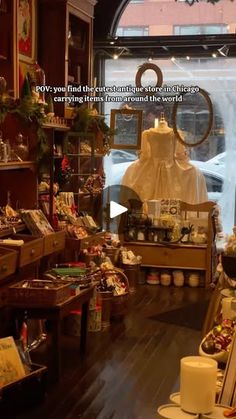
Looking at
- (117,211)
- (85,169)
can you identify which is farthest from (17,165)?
(117,211)

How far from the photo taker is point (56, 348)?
155 inches

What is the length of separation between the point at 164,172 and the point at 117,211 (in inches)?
28.8

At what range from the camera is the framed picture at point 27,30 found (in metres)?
5.21

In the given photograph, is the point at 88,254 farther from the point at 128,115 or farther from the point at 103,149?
the point at 128,115

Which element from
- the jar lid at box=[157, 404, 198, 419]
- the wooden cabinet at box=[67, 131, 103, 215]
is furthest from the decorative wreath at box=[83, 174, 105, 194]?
the jar lid at box=[157, 404, 198, 419]

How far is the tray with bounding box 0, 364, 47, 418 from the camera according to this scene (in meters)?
3.40

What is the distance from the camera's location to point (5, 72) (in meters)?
4.68

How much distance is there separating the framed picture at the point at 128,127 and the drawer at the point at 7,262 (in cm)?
326

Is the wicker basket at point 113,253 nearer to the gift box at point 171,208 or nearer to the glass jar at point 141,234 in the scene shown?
the glass jar at point 141,234

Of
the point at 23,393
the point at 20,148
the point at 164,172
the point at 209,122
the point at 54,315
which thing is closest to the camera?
the point at 23,393

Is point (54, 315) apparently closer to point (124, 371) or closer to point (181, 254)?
point (124, 371)

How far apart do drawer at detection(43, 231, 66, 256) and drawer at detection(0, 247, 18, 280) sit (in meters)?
0.55

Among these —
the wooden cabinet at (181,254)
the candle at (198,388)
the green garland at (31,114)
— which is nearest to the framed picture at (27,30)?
the green garland at (31,114)

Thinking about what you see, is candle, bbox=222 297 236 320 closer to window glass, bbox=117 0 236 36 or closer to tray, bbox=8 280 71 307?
tray, bbox=8 280 71 307
